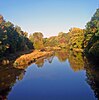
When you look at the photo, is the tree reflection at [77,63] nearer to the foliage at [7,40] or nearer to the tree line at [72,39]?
the tree line at [72,39]

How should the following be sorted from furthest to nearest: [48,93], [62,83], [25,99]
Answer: [62,83] < [48,93] < [25,99]

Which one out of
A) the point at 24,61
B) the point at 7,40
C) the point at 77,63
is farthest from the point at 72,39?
the point at 77,63

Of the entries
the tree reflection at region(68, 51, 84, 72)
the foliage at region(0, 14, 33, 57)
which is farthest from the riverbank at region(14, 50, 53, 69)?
the tree reflection at region(68, 51, 84, 72)

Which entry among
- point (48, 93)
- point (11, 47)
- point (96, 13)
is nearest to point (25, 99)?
point (48, 93)

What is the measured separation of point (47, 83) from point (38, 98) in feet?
26.2

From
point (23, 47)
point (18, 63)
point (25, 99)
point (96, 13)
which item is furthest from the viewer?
point (23, 47)

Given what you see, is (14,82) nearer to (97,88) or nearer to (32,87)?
(32,87)

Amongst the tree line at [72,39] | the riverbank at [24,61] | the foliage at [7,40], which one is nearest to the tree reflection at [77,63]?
the tree line at [72,39]

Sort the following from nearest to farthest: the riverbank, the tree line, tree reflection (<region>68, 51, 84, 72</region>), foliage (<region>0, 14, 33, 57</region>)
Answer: tree reflection (<region>68, 51, 84, 72</region>), the riverbank, the tree line, foliage (<region>0, 14, 33, 57</region>)

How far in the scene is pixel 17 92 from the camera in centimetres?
2778

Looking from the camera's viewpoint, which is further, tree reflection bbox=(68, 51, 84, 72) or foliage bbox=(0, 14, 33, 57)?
foliage bbox=(0, 14, 33, 57)

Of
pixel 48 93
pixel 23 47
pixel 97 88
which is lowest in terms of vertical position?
pixel 48 93

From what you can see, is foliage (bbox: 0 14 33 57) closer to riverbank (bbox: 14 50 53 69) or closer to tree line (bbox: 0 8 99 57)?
tree line (bbox: 0 8 99 57)

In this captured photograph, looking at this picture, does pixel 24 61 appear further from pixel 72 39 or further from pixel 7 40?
pixel 72 39
